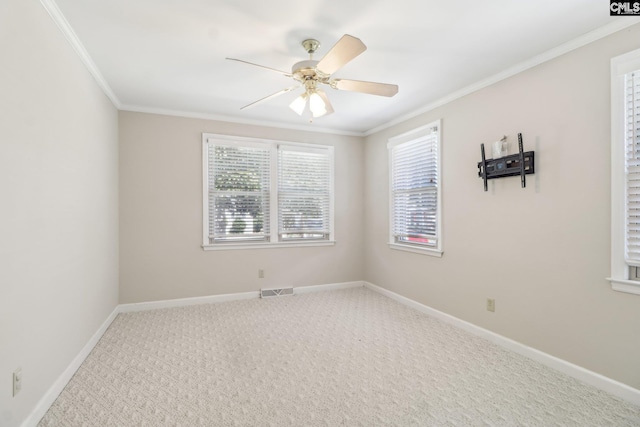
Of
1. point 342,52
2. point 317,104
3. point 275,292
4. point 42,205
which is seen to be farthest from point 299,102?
point 275,292

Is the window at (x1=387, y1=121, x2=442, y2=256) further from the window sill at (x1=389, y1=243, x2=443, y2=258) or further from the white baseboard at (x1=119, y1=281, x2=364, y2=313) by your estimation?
the white baseboard at (x1=119, y1=281, x2=364, y2=313)

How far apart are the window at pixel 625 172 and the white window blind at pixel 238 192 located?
12.1 ft

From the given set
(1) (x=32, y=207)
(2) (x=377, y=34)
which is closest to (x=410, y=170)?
(2) (x=377, y=34)

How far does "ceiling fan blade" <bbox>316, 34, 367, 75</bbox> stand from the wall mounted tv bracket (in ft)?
5.70

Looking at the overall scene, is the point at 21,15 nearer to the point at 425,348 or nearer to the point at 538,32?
the point at 538,32

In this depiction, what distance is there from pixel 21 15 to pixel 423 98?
342 centimetres

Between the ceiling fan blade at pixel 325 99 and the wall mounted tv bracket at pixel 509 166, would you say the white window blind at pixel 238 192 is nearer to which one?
the ceiling fan blade at pixel 325 99

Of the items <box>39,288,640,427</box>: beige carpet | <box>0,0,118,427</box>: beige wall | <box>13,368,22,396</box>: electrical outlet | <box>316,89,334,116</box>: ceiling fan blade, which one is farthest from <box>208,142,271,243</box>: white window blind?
<box>13,368,22,396</box>: electrical outlet

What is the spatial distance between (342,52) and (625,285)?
244 cm

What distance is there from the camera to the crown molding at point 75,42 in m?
1.96

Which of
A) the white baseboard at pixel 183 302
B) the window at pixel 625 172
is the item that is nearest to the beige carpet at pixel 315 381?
the white baseboard at pixel 183 302

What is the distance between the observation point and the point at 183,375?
2342 mm

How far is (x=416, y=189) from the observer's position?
396cm

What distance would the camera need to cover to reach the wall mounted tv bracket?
261 cm
